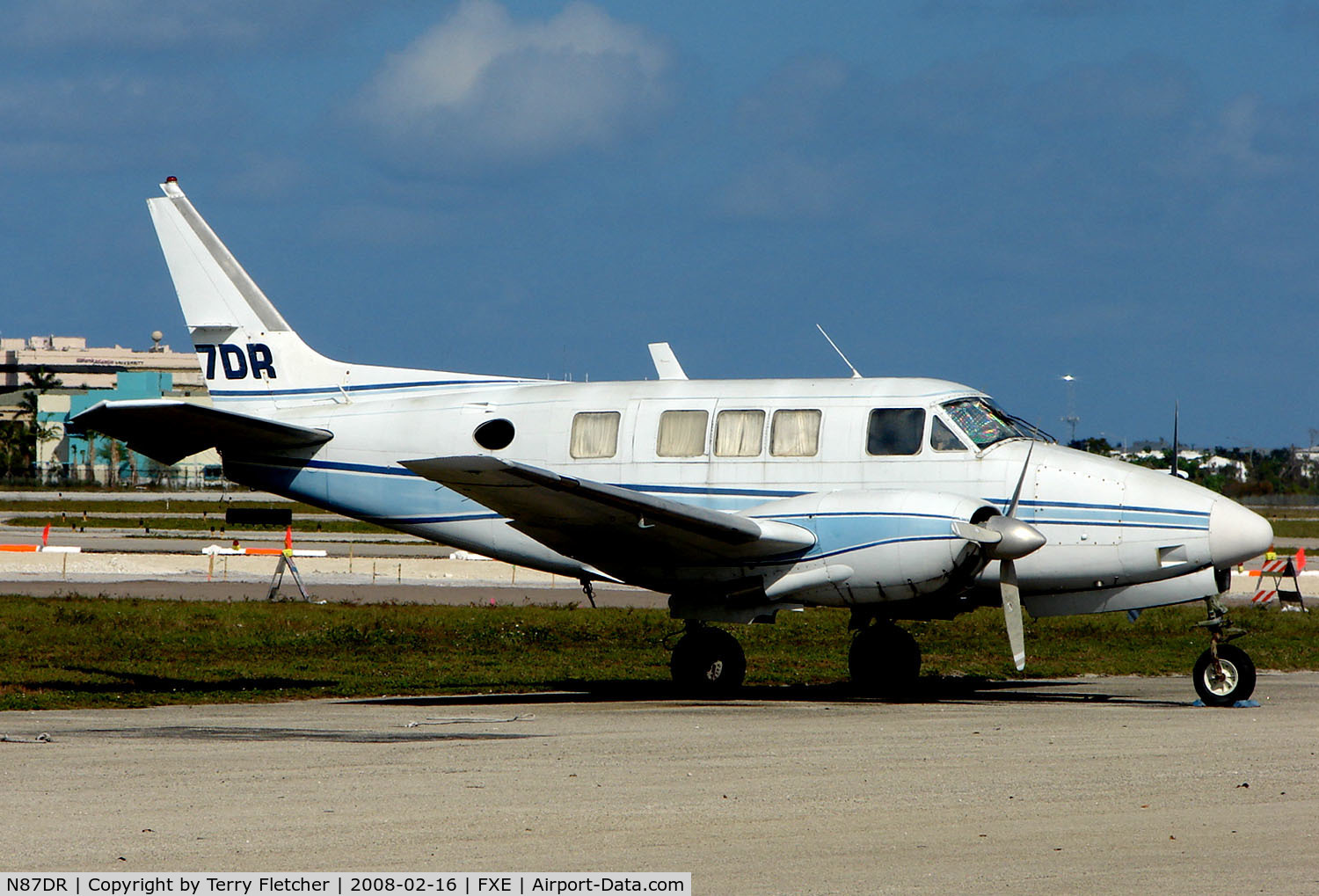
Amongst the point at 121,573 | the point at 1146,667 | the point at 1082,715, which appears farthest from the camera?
the point at 121,573

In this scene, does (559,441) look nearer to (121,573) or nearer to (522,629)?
(522,629)

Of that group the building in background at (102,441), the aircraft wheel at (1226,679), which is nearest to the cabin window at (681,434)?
the aircraft wheel at (1226,679)

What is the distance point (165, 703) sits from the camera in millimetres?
17172

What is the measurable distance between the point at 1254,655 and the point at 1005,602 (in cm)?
906

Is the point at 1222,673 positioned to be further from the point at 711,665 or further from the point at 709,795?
the point at 709,795

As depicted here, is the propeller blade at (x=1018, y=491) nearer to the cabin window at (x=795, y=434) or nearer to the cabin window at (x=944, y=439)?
the cabin window at (x=944, y=439)

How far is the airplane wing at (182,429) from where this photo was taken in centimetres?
1730

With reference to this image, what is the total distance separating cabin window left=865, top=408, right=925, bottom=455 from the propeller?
1.22 meters

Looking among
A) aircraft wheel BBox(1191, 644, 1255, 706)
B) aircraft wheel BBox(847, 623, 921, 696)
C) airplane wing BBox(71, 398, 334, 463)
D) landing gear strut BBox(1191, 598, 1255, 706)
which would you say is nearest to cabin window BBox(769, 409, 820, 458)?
aircraft wheel BBox(847, 623, 921, 696)

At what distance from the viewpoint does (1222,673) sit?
15.9m

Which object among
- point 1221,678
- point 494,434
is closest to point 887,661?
point 1221,678

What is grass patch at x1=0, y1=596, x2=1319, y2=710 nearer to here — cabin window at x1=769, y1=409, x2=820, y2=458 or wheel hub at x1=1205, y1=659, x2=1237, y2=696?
cabin window at x1=769, y1=409, x2=820, y2=458

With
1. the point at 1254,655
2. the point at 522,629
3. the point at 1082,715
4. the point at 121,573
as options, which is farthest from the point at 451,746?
the point at 121,573

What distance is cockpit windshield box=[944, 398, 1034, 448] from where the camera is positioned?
55.5 ft
